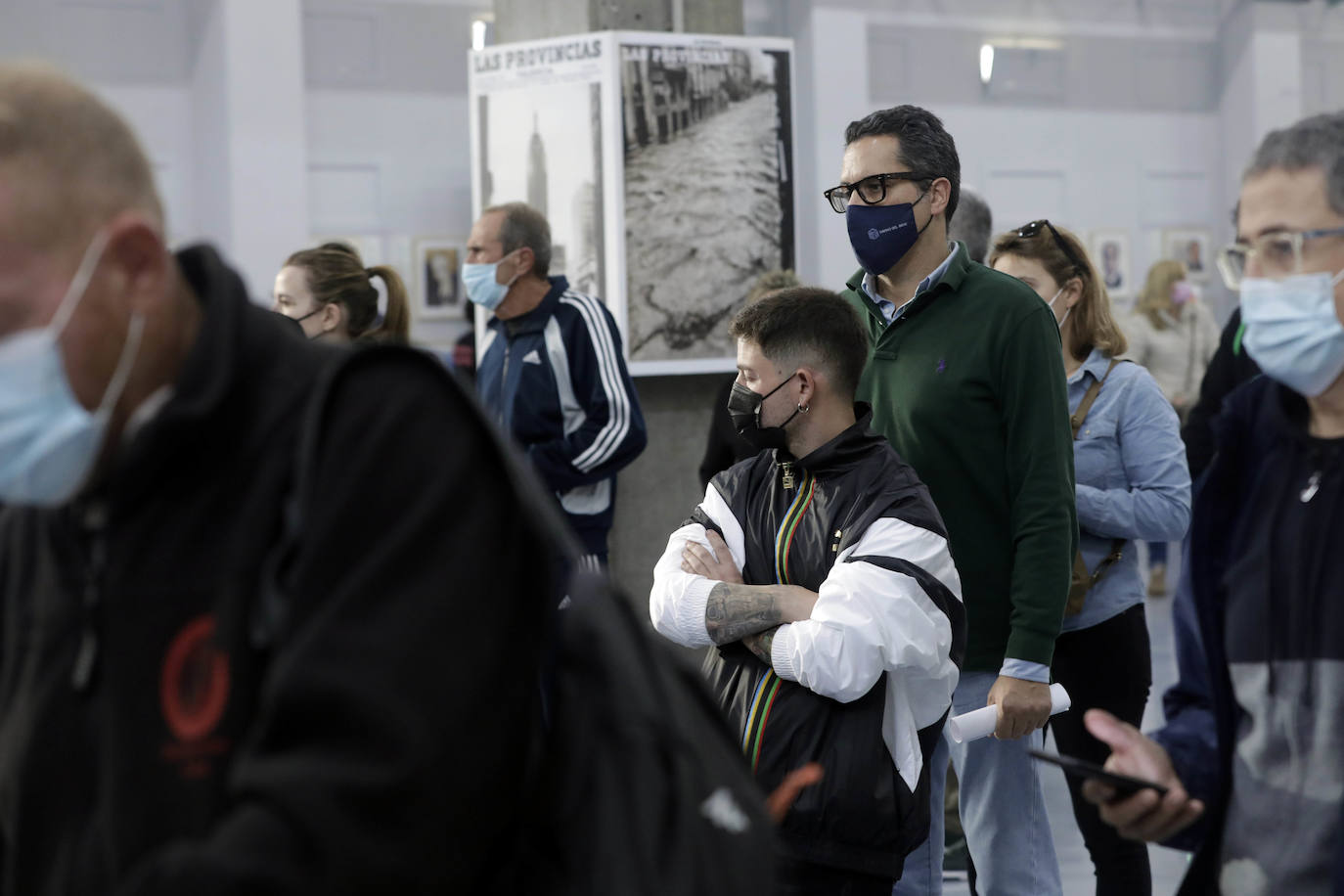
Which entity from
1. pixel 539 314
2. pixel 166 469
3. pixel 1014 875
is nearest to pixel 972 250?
pixel 539 314

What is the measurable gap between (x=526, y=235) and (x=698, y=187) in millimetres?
1464

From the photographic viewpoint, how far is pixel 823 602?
2.68 metres

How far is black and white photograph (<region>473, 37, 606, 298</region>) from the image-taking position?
20.9 feet

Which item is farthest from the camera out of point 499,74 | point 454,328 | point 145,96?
point 454,328

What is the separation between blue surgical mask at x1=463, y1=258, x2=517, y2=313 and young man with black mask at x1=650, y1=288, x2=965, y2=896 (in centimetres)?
234

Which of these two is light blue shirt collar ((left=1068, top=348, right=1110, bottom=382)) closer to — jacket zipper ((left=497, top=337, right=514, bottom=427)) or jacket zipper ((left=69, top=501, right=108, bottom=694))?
jacket zipper ((left=497, top=337, right=514, bottom=427))

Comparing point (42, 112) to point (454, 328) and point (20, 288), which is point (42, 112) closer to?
point (20, 288)

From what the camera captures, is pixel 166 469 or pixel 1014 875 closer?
pixel 166 469

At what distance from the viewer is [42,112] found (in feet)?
4.06

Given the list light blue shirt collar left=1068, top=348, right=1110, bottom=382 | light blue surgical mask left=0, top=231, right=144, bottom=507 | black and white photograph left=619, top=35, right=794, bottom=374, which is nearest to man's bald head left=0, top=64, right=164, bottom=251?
light blue surgical mask left=0, top=231, right=144, bottom=507

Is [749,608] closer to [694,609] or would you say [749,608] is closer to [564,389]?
[694,609]

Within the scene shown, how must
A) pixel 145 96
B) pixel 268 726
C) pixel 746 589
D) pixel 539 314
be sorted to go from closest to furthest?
pixel 268 726, pixel 746 589, pixel 539 314, pixel 145 96

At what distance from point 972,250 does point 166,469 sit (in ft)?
11.4

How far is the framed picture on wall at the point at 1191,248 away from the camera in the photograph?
14133mm
